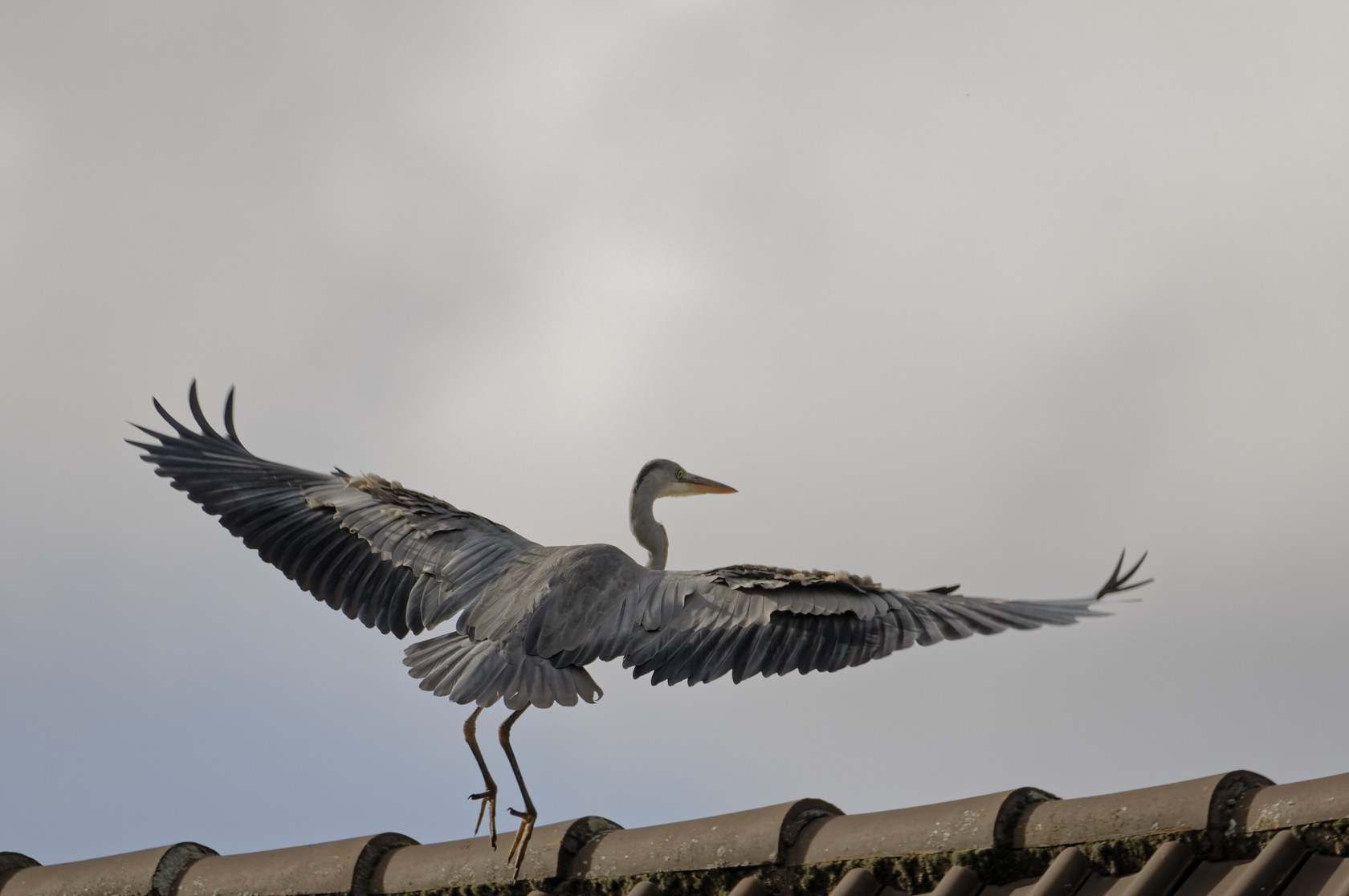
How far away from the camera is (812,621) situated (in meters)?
4.42

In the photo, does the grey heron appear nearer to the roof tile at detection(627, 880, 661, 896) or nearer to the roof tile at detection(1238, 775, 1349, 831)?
the roof tile at detection(627, 880, 661, 896)

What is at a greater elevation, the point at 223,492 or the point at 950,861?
the point at 223,492

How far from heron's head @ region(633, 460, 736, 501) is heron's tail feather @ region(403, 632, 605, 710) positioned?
181 cm

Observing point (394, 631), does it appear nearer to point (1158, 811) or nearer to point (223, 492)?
point (223, 492)

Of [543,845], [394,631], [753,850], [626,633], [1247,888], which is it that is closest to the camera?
[1247,888]

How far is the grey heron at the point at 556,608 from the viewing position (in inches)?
173

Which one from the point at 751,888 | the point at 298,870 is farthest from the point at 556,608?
the point at 751,888

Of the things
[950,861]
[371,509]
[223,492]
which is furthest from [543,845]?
[223,492]

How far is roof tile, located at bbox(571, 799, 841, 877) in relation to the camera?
11.5 feet

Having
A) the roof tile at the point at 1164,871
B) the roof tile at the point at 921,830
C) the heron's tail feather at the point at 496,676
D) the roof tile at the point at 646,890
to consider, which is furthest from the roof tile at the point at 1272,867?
the heron's tail feather at the point at 496,676

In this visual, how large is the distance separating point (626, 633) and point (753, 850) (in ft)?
4.01

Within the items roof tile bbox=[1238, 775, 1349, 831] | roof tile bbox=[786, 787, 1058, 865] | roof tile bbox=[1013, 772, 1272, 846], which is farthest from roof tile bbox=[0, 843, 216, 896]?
roof tile bbox=[1238, 775, 1349, 831]

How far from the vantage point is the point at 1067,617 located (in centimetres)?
434

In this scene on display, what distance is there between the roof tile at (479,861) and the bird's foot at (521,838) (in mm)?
14
